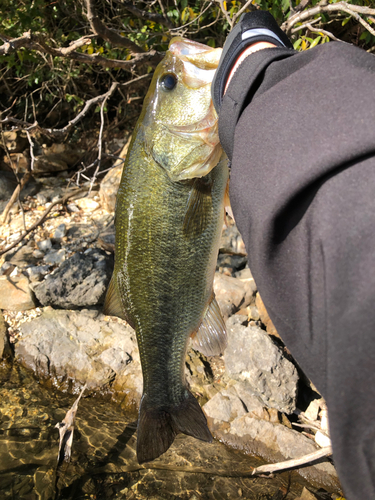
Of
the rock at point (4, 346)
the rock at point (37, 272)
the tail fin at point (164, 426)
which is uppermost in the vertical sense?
the tail fin at point (164, 426)

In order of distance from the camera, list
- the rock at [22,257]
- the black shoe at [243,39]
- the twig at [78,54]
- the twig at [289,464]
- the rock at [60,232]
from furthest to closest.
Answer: the rock at [60,232], the rock at [22,257], the twig at [78,54], the twig at [289,464], the black shoe at [243,39]

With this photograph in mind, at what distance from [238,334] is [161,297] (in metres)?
2.11

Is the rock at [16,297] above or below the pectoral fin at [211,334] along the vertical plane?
below

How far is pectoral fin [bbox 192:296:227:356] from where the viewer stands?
1882 mm

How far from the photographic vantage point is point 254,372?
3525 millimetres

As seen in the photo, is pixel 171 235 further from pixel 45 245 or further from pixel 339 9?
pixel 45 245

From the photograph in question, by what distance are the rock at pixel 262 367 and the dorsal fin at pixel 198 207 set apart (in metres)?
2.23

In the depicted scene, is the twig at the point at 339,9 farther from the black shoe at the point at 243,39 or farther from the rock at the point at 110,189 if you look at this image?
the rock at the point at 110,189

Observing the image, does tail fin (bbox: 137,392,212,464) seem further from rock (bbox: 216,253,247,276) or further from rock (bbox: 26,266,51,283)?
rock (bbox: 26,266,51,283)

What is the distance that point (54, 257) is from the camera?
490cm

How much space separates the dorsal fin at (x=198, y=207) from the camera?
1675 millimetres

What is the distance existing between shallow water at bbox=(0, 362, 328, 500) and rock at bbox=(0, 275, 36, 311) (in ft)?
3.66

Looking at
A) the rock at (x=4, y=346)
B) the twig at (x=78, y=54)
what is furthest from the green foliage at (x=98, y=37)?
the rock at (x=4, y=346)

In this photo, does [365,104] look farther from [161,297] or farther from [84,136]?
[84,136]
